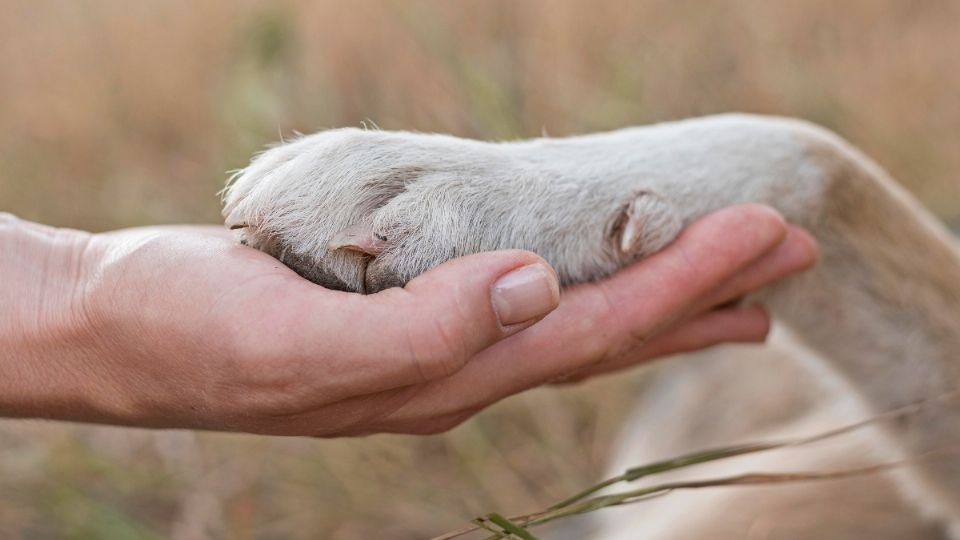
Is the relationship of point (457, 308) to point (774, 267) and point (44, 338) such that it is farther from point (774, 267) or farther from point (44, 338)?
point (774, 267)

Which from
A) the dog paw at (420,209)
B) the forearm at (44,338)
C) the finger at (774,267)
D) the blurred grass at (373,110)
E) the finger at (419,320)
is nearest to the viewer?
the finger at (419,320)

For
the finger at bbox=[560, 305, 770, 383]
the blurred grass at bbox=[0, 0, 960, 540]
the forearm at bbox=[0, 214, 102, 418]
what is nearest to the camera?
the forearm at bbox=[0, 214, 102, 418]

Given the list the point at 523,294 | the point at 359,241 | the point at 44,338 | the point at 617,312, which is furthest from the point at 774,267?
the point at 44,338

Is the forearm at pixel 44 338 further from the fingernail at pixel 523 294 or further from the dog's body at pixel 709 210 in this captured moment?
the fingernail at pixel 523 294

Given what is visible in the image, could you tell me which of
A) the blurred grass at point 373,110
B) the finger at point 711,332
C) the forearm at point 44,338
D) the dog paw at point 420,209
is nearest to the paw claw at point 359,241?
the dog paw at point 420,209

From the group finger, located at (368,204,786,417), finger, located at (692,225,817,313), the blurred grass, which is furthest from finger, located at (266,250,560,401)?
the blurred grass

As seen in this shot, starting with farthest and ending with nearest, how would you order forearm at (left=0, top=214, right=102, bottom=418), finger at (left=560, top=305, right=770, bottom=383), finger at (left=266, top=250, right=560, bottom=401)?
finger at (left=560, top=305, right=770, bottom=383) → forearm at (left=0, top=214, right=102, bottom=418) → finger at (left=266, top=250, right=560, bottom=401)

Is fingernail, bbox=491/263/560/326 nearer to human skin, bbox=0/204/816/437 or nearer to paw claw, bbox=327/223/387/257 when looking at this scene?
human skin, bbox=0/204/816/437

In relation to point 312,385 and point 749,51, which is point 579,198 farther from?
point 749,51
